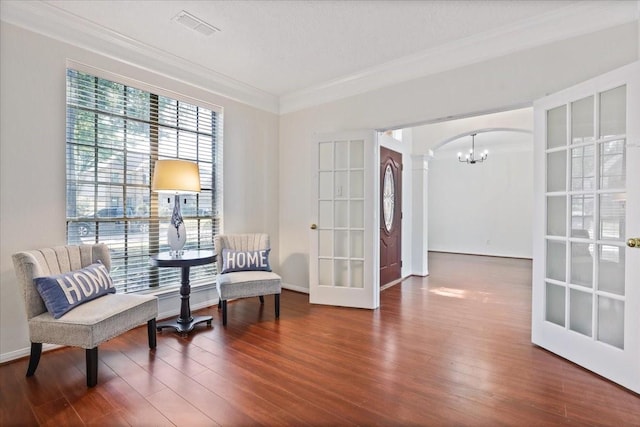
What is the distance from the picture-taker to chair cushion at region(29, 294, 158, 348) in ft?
6.89

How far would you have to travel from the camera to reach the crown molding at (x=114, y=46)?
2.51 metres

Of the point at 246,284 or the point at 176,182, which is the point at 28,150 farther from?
the point at 246,284

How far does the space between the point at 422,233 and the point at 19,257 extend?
514 centimetres

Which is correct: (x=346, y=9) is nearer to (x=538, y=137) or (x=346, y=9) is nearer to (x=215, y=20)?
(x=215, y=20)

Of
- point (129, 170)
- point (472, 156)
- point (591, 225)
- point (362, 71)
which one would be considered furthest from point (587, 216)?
point (472, 156)

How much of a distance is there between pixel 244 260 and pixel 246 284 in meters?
0.38

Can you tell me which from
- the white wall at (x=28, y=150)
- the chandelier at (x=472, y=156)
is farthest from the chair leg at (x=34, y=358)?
the chandelier at (x=472, y=156)

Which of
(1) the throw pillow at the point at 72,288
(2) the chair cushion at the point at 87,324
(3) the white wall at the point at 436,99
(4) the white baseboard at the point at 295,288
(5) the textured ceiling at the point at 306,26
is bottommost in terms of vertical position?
(4) the white baseboard at the point at 295,288

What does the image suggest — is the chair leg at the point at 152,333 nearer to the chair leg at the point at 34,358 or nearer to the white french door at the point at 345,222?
the chair leg at the point at 34,358

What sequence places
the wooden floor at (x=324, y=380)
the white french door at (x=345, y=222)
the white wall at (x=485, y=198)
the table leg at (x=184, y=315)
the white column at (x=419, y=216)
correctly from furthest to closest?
1. the white wall at (x=485, y=198)
2. the white column at (x=419, y=216)
3. the white french door at (x=345, y=222)
4. the table leg at (x=184, y=315)
5. the wooden floor at (x=324, y=380)

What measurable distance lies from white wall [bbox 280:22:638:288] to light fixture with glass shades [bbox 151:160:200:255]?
167cm

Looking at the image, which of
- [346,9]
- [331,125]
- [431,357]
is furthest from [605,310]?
[331,125]

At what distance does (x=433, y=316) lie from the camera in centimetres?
354

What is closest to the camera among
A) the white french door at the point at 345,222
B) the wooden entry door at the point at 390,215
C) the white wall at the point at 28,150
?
the white wall at the point at 28,150
